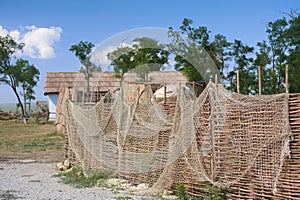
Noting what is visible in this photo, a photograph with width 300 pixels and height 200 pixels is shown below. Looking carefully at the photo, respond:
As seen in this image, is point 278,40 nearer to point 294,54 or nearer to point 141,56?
point 294,54

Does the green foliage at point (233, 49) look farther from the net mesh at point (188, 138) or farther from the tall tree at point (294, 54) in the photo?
the net mesh at point (188, 138)

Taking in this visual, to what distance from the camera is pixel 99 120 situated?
739 cm

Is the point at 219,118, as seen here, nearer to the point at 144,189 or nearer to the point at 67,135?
the point at 144,189

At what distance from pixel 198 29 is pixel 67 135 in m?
6.42

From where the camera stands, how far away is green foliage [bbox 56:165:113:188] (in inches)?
272

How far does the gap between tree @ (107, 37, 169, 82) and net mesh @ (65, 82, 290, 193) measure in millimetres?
5161

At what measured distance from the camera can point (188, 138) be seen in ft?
18.5

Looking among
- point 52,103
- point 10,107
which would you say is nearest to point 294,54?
point 52,103

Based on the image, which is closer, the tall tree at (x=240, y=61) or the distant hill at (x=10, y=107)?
the tall tree at (x=240, y=61)

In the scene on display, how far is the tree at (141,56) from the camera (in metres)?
12.6

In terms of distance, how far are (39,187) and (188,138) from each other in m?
2.82

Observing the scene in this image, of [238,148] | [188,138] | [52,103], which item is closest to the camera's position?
[238,148]

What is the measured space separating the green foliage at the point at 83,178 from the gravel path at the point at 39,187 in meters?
0.17

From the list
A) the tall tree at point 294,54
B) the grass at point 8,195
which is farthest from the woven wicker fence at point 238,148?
the tall tree at point 294,54
